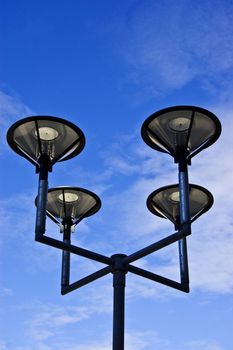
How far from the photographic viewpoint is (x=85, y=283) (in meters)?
8.03

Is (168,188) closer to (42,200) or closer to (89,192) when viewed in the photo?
(89,192)

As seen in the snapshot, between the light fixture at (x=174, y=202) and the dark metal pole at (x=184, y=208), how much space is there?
0.39 metres

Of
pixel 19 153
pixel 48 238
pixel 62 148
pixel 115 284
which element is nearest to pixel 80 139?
pixel 62 148

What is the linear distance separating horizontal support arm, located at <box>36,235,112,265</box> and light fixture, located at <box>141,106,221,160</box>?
55.2 inches

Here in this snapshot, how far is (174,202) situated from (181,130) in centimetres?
122

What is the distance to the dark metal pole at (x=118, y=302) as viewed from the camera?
7264 millimetres

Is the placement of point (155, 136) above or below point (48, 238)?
above

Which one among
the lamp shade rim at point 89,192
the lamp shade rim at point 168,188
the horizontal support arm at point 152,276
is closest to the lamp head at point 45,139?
the lamp shade rim at point 89,192

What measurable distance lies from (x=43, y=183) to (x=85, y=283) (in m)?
1.39

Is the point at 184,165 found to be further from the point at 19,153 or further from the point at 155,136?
the point at 19,153

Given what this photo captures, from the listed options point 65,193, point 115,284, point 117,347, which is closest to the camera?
point 117,347

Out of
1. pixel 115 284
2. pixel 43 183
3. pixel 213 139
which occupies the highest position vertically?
pixel 213 139

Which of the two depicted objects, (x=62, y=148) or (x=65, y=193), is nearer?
(x=62, y=148)

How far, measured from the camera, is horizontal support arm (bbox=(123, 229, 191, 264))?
709 cm
